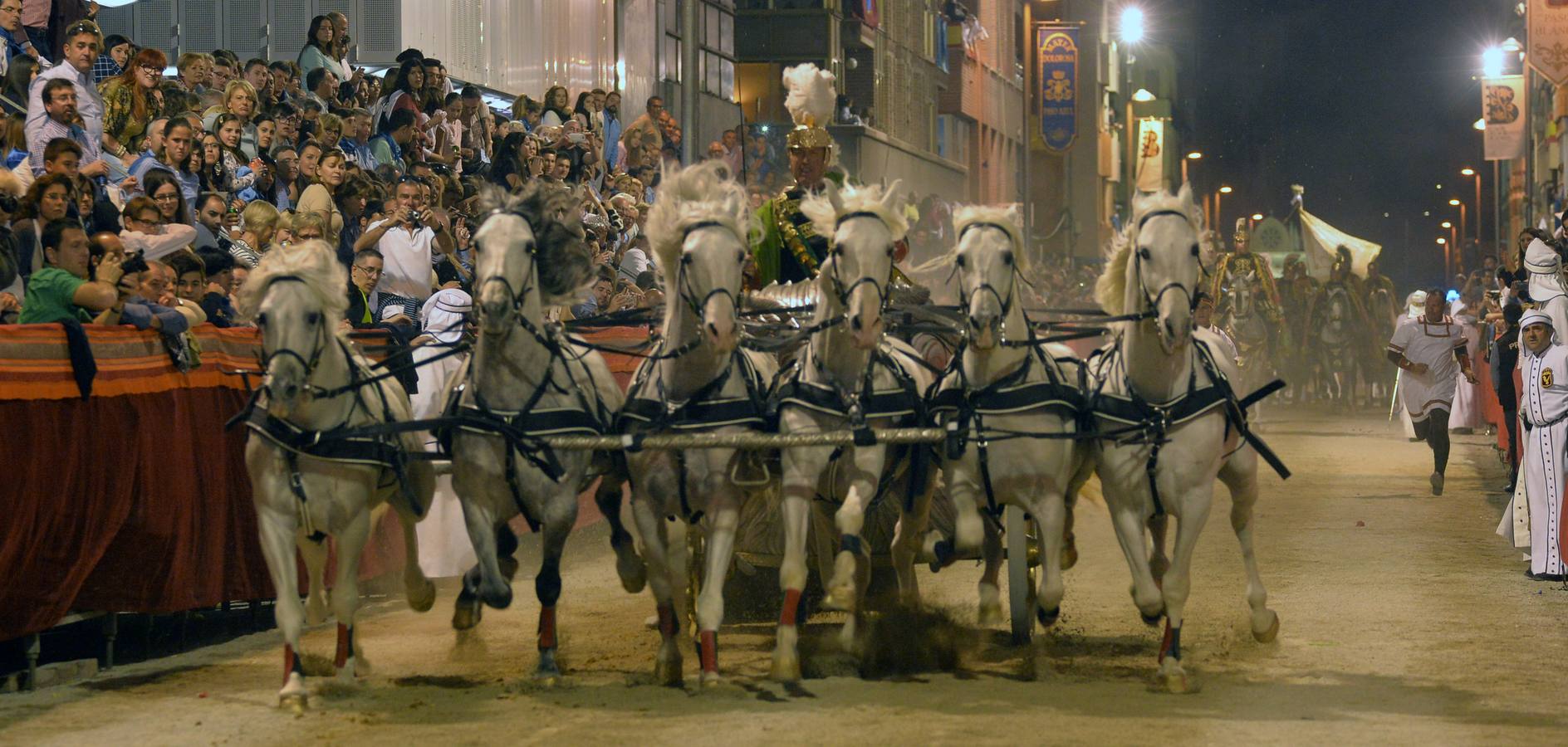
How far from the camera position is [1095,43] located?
91188 mm

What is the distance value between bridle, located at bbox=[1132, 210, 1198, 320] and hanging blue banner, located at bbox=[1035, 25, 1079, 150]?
211 feet

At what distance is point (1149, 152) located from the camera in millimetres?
105500

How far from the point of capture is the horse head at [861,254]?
346 inches

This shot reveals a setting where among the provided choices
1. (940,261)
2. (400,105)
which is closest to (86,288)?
(940,261)

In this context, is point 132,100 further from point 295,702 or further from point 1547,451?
point 1547,451

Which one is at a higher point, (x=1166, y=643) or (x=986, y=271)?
(x=986, y=271)

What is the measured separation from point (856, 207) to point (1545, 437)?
21.6 ft

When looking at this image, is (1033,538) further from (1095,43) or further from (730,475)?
(1095,43)

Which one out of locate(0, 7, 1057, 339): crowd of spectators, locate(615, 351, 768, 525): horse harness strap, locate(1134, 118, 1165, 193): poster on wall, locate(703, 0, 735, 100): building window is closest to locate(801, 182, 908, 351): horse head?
locate(615, 351, 768, 525): horse harness strap

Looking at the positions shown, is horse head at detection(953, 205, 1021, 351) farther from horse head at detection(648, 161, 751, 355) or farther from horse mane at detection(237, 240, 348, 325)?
horse mane at detection(237, 240, 348, 325)

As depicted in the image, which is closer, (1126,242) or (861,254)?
(861,254)

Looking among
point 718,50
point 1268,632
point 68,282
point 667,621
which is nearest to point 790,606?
point 667,621

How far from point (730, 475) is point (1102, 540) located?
25.1ft

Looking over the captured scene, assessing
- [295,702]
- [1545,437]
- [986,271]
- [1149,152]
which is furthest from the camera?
[1149,152]
